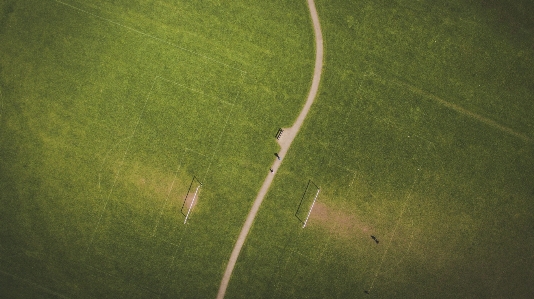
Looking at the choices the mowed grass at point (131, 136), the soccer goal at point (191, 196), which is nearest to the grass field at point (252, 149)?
the mowed grass at point (131, 136)

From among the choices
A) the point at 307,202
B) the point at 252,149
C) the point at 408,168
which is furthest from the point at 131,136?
the point at 408,168

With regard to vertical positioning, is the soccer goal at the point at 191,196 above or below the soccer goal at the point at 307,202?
below

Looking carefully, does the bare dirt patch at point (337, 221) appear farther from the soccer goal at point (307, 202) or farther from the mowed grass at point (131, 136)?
the mowed grass at point (131, 136)

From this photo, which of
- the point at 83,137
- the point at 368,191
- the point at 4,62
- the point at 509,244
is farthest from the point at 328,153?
the point at 4,62

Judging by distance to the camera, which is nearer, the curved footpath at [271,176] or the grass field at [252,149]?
the grass field at [252,149]

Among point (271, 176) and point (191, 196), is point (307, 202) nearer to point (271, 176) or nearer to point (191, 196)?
point (271, 176)

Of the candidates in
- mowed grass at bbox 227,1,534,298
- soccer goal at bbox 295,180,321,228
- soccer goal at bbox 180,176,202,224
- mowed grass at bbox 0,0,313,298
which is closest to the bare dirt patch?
mowed grass at bbox 227,1,534,298

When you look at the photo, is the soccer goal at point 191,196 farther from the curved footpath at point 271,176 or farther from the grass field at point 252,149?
the curved footpath at point 271,176
